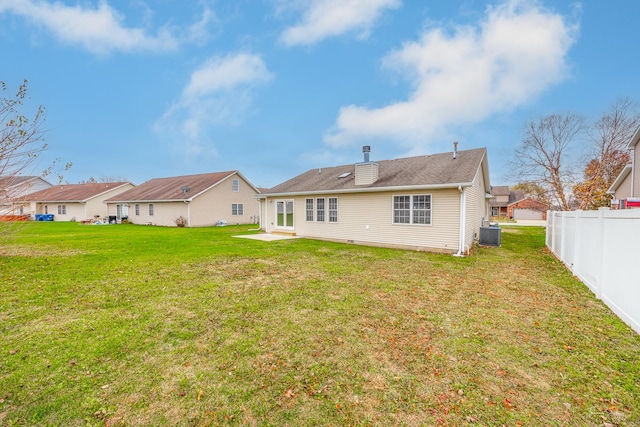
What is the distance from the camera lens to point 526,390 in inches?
111

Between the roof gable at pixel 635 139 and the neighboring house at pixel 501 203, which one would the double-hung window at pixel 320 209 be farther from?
the neighboring house at pixel 501 203

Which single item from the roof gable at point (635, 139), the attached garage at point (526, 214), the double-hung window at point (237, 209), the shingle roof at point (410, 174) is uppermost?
the roof gable at point (635, 139)

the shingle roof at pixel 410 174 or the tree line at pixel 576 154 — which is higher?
the tree line at pixel 576 154

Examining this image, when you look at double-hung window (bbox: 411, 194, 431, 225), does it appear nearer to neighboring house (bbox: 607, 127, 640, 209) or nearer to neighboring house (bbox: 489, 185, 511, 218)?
neighboring house (bbox: 607, 127, 640, 209)

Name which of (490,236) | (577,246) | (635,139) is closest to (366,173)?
(490,236)

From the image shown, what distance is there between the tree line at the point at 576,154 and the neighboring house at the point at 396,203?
35.9ft

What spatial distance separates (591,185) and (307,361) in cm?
2890

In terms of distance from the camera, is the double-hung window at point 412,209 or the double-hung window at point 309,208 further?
the double-hung window at point 309,208

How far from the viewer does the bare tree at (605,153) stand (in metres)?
21.5

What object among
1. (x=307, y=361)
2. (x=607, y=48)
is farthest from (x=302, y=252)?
(x=607, y=48)

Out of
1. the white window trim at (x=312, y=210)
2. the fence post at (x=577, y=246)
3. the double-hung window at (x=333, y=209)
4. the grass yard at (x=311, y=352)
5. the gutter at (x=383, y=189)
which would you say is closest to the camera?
the grass yard at (x=311, y=352)

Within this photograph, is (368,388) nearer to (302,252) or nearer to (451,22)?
(302,252)

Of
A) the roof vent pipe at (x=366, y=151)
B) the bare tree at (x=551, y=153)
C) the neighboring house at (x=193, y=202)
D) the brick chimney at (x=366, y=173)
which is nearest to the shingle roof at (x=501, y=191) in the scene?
the bare tree at (x=551, y=153)

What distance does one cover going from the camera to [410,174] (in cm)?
1255
